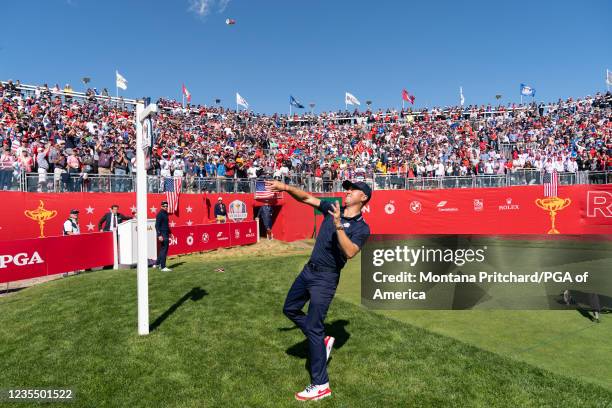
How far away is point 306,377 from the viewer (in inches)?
219

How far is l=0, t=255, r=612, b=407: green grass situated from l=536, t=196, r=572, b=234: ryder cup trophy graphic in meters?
17.1

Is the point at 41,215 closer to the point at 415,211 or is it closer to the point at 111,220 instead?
the point at 111,220

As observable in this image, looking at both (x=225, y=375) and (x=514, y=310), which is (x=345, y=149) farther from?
(x=225, y=375)

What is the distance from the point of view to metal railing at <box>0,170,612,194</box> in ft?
54.3

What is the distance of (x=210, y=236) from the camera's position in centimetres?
1975

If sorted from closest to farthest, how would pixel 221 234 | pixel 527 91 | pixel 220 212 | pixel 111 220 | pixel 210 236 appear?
pixel 111 220
pixel 210 236
pixel 221 234
pixel 220 212
pixel 527 91

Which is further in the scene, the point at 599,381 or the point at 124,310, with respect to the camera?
the point at 124,310

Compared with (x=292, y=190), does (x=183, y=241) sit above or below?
below

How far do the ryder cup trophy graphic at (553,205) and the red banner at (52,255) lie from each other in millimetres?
19915

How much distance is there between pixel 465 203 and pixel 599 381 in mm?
Answer: 18946

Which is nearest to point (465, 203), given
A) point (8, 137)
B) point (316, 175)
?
point (316, 175)

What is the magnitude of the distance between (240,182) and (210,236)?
4.69 metres

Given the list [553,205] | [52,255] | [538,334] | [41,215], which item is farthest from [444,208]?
[41,215]

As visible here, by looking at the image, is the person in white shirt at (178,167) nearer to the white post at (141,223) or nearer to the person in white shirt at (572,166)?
the white post at (141,223)
